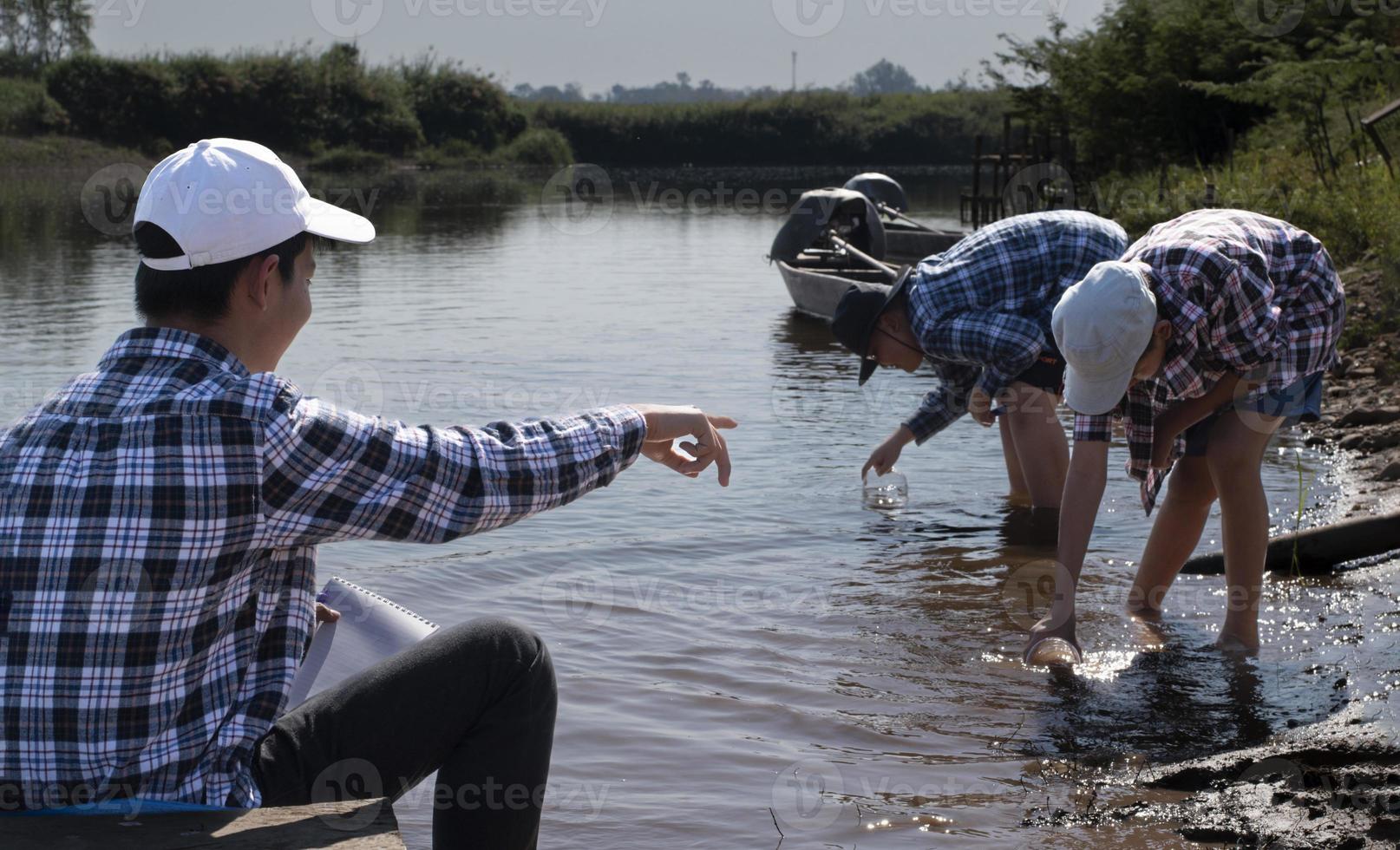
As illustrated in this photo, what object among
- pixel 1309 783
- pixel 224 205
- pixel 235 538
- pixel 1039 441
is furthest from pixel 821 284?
pixel 235 538

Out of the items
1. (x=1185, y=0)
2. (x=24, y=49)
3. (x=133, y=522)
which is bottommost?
(x=133, y=522)

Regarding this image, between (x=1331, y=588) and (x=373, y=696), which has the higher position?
(x=373, y=696)

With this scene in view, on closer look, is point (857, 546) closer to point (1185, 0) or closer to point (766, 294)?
point (766, 294)

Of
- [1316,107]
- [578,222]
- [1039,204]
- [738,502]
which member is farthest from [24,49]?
[738,502]

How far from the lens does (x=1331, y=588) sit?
16.7 feet

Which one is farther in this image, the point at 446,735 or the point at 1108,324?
the point at 1108,324

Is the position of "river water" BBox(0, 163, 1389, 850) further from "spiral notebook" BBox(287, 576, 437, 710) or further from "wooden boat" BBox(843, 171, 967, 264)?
Result: "wooden boat" BBox(843, 171, 967, 264)

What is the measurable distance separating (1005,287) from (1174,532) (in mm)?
1425

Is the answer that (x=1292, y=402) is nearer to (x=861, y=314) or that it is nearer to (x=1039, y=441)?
(x=861, y=314)

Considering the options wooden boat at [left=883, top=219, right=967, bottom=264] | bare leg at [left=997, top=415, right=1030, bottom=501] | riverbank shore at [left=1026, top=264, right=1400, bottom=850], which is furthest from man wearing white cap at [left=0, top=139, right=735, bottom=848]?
wooden boat at [left=883, top=219, right=967, bottom=264]

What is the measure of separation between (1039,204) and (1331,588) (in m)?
20.6

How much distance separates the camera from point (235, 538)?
1.85 m

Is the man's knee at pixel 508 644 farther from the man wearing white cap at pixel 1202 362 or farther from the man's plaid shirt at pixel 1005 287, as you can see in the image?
the man's plaid shirt at pixel 1005 287

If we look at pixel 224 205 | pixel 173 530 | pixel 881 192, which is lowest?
pixel 173 530
